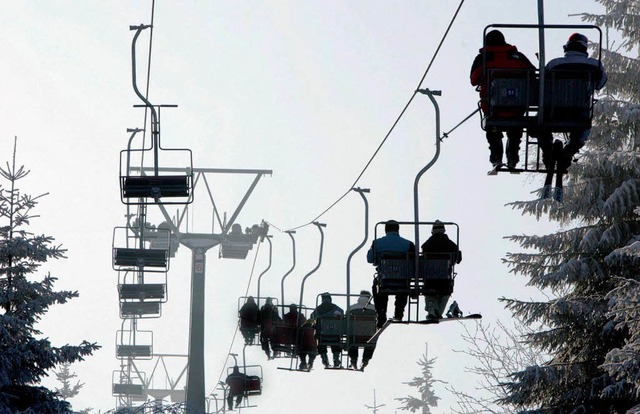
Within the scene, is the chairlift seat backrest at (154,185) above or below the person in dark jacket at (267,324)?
above

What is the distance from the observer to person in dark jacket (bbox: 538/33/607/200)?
1556 centimetres

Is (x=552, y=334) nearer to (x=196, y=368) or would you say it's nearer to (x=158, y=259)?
(x=158, y=259)

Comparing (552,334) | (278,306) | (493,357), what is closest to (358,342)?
(552,334)

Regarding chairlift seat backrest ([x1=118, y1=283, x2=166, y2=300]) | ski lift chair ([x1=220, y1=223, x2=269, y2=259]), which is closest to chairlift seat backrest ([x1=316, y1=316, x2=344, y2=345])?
ski lift chair ([x1=220, y1=223, x2=269, y2=259])

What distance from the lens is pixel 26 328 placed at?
24.6 m

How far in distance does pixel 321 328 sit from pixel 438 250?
709 cm

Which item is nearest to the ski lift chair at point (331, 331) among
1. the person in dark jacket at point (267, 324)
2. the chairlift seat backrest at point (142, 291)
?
the person in dark jacket at point (267, 324)

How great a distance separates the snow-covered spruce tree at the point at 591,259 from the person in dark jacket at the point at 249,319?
7.51m

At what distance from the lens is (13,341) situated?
24609mm

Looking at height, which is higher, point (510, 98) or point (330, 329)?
point (510, 98)

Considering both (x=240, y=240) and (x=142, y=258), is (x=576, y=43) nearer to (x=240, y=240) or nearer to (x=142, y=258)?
(x=142, y=258)

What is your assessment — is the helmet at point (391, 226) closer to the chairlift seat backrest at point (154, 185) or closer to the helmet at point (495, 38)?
the helmet at point (495, 38)

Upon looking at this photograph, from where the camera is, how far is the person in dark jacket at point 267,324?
31.4 meters

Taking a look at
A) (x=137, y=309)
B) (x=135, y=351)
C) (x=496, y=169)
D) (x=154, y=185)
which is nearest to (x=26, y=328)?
(x=154, y=185)
